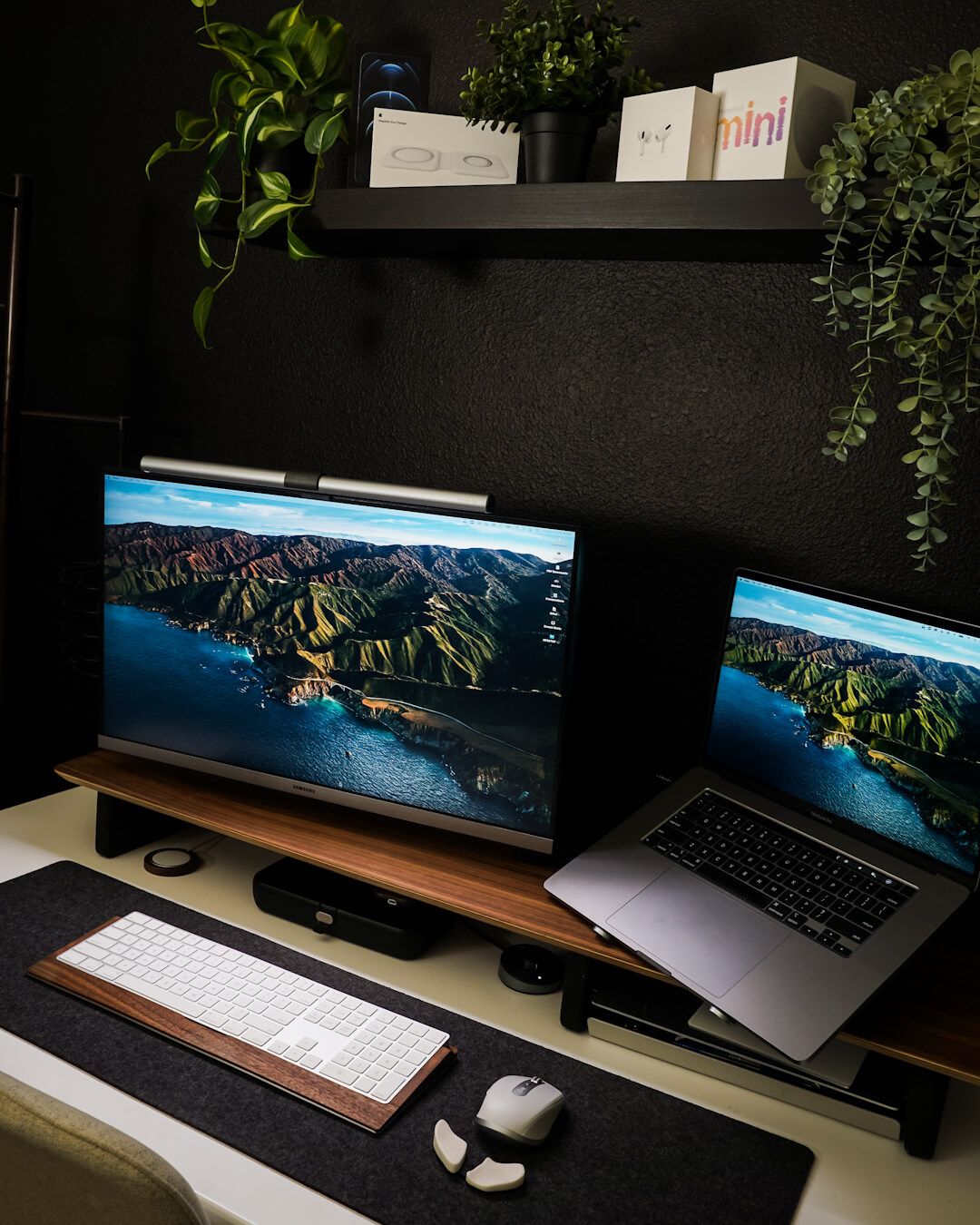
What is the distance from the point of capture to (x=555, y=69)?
1250 mm

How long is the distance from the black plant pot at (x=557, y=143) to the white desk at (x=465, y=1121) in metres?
0.96

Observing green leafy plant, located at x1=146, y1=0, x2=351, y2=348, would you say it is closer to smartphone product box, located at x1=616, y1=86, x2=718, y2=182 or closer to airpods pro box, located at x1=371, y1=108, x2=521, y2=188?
airpods pro box, located at x1=371, y1=108, x2=521, y2=188

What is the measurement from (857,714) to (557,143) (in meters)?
0.74

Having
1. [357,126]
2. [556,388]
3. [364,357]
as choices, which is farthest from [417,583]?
[357,126]

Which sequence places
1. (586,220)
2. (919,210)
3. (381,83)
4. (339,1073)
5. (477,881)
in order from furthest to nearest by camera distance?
(381,83) < (477,881) < (586,220) < (339,1073) < (919,210)

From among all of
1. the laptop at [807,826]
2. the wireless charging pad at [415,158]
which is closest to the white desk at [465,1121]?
the laptop at [807,826]

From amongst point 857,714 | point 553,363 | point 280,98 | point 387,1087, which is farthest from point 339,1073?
point 280,98

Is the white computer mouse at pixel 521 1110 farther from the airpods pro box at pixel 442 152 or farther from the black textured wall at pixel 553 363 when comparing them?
the airpods pro box at pixel 442 152

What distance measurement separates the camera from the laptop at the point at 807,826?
3.68ft

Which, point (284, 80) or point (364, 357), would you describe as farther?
point (364, 357)

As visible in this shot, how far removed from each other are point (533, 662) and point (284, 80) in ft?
2.75

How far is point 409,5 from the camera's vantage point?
1598 mm

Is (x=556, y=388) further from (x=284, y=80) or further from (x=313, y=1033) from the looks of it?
(x=313, y=1033)

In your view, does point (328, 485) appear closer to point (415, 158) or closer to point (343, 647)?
point (343, 647)
